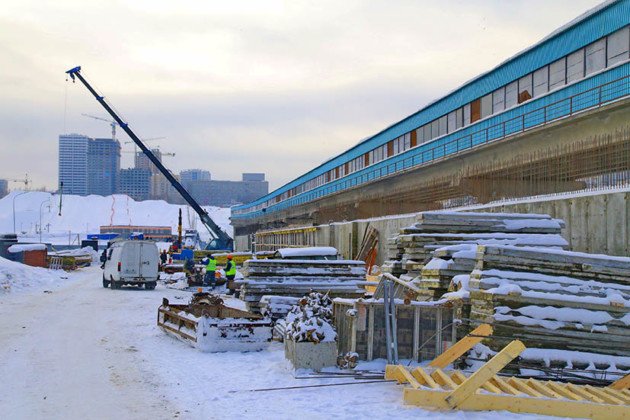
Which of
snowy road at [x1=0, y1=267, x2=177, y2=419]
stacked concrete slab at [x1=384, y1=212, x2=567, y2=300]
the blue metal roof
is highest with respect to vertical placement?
the blue metal roof

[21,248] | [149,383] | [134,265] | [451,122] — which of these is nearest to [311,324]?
[149,383]

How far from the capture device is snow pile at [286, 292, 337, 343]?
10.0 meters

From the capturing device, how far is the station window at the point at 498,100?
28.4 m

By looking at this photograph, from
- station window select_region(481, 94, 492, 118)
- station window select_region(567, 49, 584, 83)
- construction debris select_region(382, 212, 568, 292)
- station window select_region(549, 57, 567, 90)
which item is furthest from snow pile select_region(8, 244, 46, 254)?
station window select_region(567, 49, 584, 83)

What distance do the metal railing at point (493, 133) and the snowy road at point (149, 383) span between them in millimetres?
13458

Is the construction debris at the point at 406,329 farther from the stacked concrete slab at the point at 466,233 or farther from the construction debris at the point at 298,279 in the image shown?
the construction debris at the point at 298,279

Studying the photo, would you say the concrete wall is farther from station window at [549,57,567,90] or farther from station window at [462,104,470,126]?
station window at [462,104,470,126]

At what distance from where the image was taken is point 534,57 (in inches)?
1008

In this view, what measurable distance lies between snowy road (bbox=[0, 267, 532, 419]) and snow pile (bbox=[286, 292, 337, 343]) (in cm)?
60

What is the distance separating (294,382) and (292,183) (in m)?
69.8

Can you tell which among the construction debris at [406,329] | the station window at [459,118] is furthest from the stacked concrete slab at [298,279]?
the station window at [459,118]

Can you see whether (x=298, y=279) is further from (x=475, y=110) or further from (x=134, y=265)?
(x=475, y=110)

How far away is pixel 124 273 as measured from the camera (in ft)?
94.8

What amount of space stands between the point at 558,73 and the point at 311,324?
1783 centimetres
